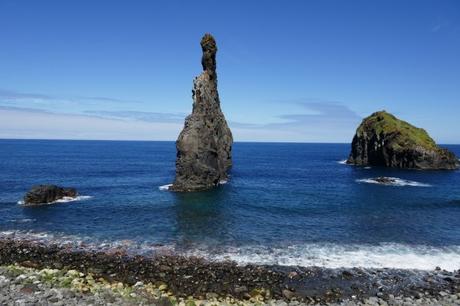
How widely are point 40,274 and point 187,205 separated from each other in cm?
3262

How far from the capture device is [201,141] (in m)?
76.8

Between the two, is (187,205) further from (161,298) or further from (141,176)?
(141,176)

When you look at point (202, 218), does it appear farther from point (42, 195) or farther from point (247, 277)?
point (42, 195)

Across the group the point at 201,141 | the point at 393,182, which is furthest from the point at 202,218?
the point at 393,182

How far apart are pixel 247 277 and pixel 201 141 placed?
1881 inches

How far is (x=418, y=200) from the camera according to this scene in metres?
68.0

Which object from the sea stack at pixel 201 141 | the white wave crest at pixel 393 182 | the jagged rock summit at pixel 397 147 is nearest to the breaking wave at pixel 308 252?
the sea stack at pixel 201 141

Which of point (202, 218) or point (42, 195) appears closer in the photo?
point (202, 218)

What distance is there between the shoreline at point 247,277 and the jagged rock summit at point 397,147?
316ft

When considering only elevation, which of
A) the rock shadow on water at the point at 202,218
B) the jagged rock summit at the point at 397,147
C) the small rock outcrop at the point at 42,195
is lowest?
the rock shadow on water at the point at 202,218

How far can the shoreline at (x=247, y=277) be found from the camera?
28.2 metres

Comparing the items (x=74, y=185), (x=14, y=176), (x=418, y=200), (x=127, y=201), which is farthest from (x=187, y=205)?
(x=14, y=176)

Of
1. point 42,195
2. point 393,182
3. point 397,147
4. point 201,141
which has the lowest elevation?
point 42,195

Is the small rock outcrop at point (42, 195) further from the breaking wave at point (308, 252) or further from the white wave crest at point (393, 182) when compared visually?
the white wave crest at point (393, 182)
